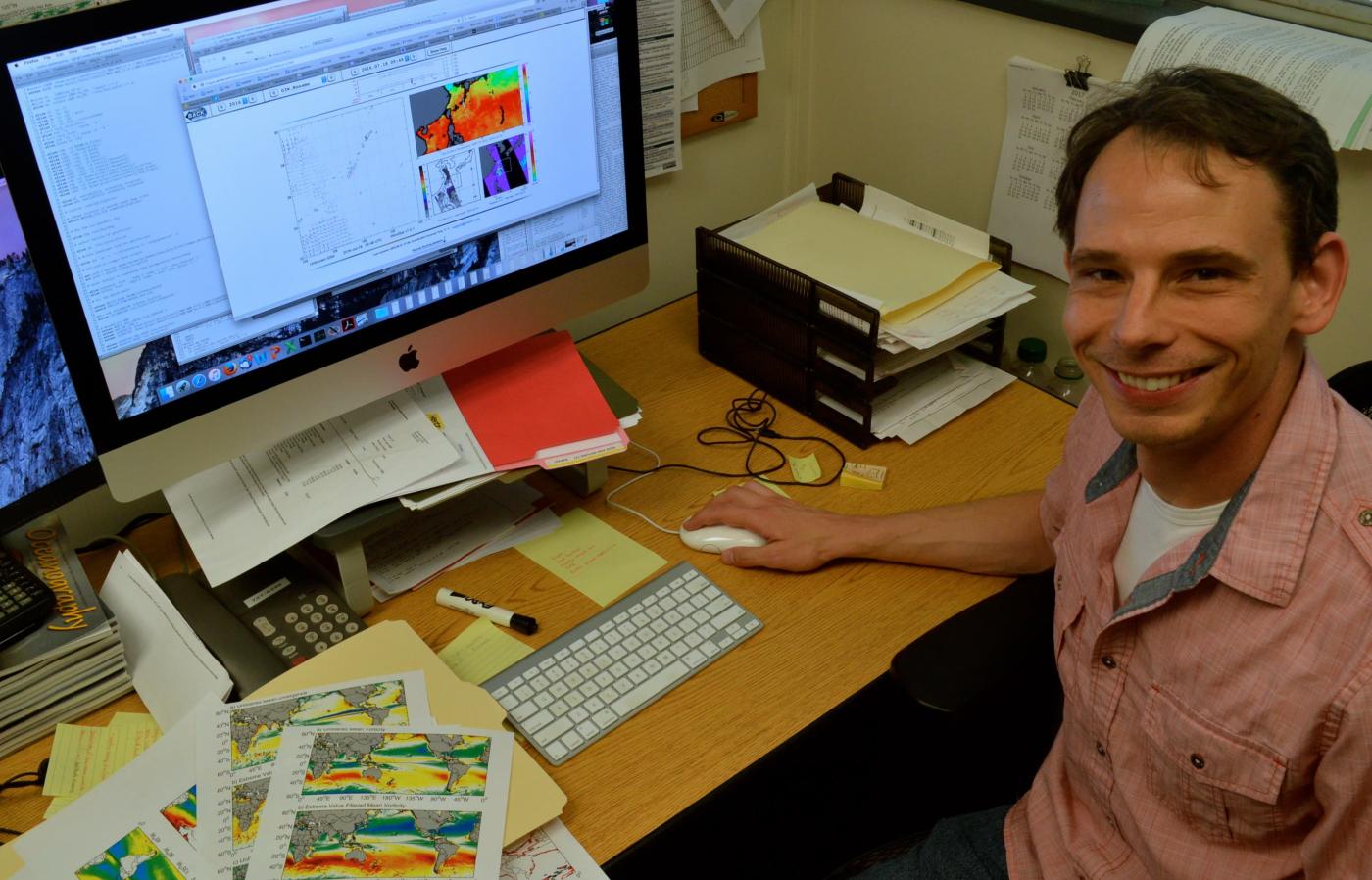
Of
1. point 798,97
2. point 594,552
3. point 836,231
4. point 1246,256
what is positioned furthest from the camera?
point 798,97

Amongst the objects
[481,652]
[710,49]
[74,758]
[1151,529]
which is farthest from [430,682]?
[710,49]

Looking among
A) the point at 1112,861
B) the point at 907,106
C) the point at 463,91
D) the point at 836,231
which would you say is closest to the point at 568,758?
the point at 1112,861

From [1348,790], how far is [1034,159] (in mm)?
1048

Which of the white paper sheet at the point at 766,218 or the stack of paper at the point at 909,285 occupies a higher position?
the white paper sheet at the point at 766,218

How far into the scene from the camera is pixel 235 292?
1091 millimetres

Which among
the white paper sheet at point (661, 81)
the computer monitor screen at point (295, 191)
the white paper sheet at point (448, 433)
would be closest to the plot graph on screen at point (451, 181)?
the computer monitor screen at point (295, 191)

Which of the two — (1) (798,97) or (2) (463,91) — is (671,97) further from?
(2) (463,91)

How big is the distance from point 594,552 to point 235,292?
488 millimetres

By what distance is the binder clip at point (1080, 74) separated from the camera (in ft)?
5.13

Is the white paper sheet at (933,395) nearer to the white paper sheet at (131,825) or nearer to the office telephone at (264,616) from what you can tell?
the office telephone at (264,616)

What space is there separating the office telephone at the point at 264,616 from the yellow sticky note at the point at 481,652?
Result: 0.34ft

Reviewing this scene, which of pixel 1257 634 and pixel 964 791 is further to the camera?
pixel 964 791

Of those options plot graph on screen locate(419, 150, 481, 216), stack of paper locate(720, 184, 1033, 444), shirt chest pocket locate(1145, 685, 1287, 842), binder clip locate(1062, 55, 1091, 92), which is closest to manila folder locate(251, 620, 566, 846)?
plot graph on screen locate(419, 150, 481, 216)

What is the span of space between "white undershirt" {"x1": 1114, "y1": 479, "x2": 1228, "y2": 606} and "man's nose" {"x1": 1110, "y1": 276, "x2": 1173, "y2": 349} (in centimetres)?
18
